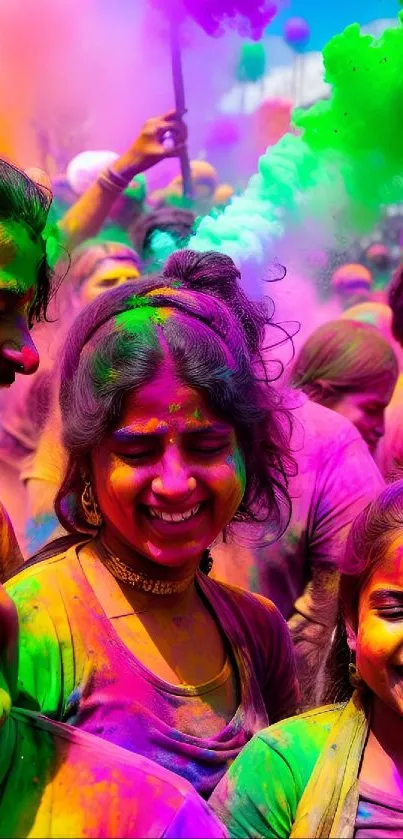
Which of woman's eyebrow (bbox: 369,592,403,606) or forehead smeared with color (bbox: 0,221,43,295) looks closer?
forehead smeared with color (bbox: 0,221,43,295)

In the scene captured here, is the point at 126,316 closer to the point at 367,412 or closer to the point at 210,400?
the point at 210,400

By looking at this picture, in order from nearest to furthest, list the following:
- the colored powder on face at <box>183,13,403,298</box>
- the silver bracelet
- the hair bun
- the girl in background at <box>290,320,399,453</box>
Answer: the hair bun < the colored powder on face at <box>183,13,403,298</box> < the girl in background at <box>290,320,399,453</box> < the silver bracelet

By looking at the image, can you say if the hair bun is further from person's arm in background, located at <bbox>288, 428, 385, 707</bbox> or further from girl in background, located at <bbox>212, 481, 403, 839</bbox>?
person's arm in background, located at <bbox>288, 428, 385, 707</bbox>

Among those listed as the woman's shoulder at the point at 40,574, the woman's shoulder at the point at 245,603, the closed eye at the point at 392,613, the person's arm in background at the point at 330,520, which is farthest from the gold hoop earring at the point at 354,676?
the person's arm in background at the point at 330,520

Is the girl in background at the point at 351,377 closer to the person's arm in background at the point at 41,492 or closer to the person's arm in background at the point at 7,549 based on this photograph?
the person's arm in background at the point at 41,492

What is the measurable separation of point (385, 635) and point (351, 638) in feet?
0.58

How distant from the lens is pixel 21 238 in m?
1.73

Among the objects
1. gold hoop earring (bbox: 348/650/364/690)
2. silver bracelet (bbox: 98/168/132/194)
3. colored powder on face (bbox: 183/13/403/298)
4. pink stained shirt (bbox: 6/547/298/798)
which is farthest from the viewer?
silver bracelet (bbox: 98/168/132/194)

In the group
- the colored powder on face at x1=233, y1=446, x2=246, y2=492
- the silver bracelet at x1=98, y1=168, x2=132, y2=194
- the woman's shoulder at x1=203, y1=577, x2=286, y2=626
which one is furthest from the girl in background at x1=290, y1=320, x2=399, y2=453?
the colored powder on face at x1=233, y1=446, x2=246, y2=492

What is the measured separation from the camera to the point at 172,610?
2238mm

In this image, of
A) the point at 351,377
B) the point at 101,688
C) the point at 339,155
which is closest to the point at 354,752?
the point at 101,688

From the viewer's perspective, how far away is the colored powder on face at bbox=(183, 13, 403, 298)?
3916mm

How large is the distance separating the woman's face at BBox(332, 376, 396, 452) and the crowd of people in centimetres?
128

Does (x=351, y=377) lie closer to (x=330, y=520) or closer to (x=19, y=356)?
(x=330, y=520)
